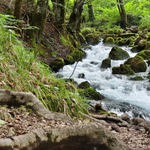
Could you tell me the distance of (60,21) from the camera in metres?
12.4

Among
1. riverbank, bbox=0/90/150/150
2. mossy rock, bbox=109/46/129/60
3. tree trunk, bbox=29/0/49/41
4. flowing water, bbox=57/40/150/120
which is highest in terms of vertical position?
tree trunk, bbox=29/0/49/41

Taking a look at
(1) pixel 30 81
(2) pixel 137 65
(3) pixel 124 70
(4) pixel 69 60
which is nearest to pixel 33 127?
(1) pixel 30 81

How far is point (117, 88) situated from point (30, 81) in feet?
20.9

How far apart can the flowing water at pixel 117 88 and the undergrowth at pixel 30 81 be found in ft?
9.96

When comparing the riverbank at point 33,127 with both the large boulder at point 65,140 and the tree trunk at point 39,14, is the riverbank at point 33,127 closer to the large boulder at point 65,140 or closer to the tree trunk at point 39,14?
the large boulder at point 65,140

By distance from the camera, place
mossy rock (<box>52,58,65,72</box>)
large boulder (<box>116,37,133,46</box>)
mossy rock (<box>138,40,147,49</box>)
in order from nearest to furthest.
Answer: mossy rock (<box>52,58,65,72</box>) → mossy rock (<box>138,40,147,49</box>) → large boulder (<box>116,37,133,46</box>)

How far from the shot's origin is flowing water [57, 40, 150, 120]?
678 cm

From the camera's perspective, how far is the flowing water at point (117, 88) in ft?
22.2

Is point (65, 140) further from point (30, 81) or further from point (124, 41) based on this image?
point (124, 41)

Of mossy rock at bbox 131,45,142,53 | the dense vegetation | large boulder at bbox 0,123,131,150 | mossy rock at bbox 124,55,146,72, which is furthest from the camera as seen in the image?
mossy rock at bbox 131,45,142,53

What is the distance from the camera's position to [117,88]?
9062 mm

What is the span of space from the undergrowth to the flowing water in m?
3.04

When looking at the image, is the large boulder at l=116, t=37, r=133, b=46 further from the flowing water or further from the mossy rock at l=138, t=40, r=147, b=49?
the flowing water

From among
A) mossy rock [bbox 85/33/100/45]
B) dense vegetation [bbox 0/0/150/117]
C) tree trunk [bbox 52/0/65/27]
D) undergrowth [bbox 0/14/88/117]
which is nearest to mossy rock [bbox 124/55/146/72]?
dense vegetation [bbox 0/0/150/117]
